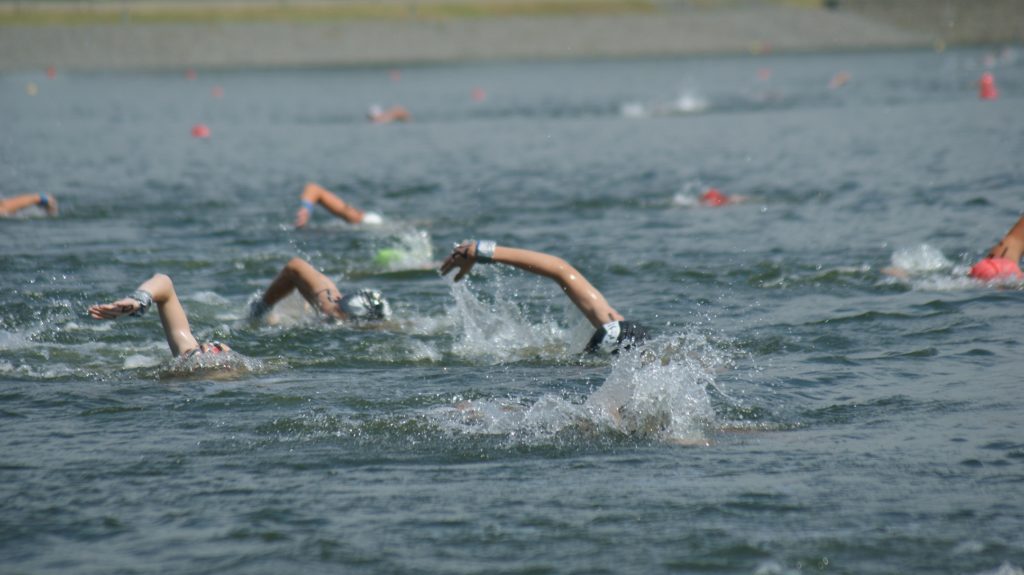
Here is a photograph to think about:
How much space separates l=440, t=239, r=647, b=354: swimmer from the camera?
888cm

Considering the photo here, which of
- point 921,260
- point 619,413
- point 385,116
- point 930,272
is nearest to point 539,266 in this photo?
point 619,413

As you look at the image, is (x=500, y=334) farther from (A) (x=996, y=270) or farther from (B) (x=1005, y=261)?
(B) (x=1005, y=261)

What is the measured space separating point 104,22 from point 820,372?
61.3 m

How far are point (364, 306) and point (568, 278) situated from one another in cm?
219

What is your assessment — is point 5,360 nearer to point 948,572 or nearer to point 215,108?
point 948,572

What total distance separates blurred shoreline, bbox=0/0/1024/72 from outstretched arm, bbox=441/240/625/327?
55434 millimetres

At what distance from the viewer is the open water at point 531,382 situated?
20.1ft

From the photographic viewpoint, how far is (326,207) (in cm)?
1577

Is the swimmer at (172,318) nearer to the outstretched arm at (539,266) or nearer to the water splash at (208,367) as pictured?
the water splash at (208,367)

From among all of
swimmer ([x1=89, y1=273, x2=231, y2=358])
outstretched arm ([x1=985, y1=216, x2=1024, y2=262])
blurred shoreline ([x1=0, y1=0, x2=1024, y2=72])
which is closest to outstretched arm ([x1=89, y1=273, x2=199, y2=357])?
swimmer ([x1=89, y1=273, x2=231, y2=358])

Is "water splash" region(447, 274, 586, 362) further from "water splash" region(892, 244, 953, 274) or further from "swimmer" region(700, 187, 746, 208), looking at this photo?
"swimmer" region(700, 187, 746, 208)

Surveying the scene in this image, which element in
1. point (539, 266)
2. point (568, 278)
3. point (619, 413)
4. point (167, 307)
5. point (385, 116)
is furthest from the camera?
point (385, 116)

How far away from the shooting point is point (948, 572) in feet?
18.5

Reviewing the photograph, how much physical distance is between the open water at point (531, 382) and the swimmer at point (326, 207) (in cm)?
25
